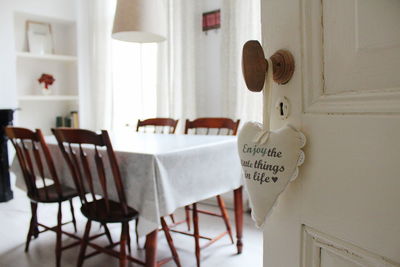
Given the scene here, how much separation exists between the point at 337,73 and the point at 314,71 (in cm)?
4

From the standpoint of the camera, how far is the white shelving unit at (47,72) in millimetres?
4418

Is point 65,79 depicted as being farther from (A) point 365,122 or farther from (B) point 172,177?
(A) point 365,122

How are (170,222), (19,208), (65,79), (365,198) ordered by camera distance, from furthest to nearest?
(65,79), (19,208), (170,222), (365,198)

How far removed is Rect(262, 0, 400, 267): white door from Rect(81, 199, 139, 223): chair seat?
1317mm

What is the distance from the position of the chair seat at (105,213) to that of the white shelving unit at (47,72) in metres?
2.89

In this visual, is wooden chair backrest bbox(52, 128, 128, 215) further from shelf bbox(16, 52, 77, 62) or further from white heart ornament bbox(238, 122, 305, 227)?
shelf bbox(16, 52, 77, 62)

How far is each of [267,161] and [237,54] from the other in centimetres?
269

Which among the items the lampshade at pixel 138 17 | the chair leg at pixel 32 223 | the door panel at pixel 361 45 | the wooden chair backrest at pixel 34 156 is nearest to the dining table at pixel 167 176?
the wooden chair backrest at pixel 34 156

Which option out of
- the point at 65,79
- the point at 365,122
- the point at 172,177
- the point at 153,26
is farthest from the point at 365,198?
the point at 65,79

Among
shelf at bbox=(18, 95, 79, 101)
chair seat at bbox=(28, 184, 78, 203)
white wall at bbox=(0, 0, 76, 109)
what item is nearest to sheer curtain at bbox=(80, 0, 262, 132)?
shelf at bbox=(18, 95, 79, 101)

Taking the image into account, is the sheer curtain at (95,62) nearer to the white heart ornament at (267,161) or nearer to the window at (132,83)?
the window at (132,83)

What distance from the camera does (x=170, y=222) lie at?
9.79ft

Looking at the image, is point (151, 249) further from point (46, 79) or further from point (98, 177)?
point (46, 79)

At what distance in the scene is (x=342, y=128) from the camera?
44 centimetres
